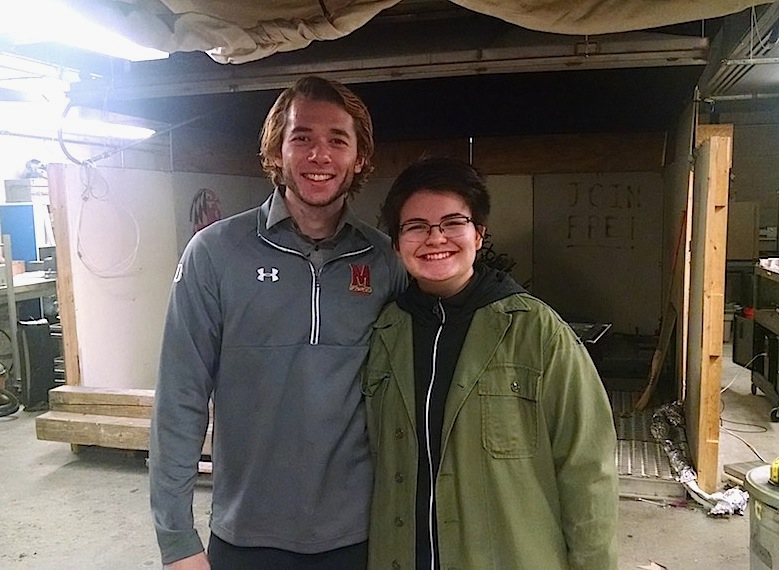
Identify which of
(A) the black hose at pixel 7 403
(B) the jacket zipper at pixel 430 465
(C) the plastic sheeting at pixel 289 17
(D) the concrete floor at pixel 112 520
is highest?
(C) the plastic sheeting at pixel 289 17

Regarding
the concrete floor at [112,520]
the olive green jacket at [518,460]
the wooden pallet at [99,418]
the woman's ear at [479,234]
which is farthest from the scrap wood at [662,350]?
the olive green jacket at [518,460]

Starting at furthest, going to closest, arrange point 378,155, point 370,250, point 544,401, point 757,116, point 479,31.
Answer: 1. point 757,116
2. point 378,155
3. point 479,31
4. point 370,250
5. point 544,401

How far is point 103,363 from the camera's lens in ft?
14.9

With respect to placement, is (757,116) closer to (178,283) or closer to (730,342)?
(730,342)

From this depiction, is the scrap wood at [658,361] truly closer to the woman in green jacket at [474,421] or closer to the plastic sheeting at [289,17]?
the plastic sheeting at [289,17]

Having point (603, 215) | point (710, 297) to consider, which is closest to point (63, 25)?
point (710, 297)

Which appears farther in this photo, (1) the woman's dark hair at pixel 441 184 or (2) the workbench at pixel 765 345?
(2) the workbench at pixel 765 345

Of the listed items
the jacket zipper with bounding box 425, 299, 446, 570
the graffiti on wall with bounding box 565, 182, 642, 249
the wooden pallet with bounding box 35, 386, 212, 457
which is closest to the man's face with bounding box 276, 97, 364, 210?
the jacket zipper with bounding box 425, 299, 446, 570

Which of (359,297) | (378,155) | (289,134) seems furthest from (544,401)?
(378,155)

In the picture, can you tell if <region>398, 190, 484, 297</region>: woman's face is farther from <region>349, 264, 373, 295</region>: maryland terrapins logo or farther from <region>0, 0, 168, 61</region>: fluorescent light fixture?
<region>0, 0, 168, 61</region>: fluorescent light fixture

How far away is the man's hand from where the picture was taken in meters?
1.41

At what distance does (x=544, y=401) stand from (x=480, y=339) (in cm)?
17

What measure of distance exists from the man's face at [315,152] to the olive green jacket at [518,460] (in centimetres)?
46

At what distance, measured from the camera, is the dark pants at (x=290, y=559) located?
1421 mm
